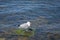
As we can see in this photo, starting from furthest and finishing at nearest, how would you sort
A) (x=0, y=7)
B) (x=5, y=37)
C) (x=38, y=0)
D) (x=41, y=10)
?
(x=38, y=0), (x=0, y=7), (x=41, y=10), (x=5, y=37)

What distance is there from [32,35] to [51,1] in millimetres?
5216

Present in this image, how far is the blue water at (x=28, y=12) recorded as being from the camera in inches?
286

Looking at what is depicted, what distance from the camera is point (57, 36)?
239 inches

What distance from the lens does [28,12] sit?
884 centimetres

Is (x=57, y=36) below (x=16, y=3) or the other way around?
below

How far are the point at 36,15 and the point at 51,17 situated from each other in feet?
2.10

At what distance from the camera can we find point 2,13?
8.74 m

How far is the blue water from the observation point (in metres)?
7.26

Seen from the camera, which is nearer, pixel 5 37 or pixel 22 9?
pixel 5 37

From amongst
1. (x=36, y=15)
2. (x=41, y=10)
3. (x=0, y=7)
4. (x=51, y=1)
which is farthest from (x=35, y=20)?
(x=51, y=1)

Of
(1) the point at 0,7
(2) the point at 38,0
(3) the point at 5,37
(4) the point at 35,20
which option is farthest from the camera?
(2) the point at 38,0

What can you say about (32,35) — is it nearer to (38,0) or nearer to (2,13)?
(2,13)

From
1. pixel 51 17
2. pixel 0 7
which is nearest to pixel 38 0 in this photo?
pixel 0 7

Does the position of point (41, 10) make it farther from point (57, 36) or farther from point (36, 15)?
point (57, 36)
